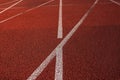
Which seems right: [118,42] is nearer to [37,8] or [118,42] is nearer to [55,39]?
[55,39]

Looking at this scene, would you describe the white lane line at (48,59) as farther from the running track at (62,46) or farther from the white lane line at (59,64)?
the white lane line at (59,64)

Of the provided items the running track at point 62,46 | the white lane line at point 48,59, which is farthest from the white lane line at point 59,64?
the white lane line at point 48,59

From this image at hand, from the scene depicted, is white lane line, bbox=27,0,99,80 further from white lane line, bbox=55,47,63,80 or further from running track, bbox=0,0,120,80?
white lane line, bbox=55,47,63,80

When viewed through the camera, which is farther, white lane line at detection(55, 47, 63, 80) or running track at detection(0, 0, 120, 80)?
running track at detection(0, 0, 120, 80)

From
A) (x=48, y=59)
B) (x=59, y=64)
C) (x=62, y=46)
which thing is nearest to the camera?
(x=59, y=64)

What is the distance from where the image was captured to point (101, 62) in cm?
636

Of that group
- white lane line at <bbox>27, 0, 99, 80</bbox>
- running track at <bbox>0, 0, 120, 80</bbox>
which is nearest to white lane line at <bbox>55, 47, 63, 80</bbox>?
running track at <bbox>0, 0, 120, 80</bbox>

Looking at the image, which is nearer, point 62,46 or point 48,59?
point 48,59

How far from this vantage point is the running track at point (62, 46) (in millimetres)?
5943

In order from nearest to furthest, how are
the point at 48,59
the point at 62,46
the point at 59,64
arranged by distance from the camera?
the point at 59,64
the point at 48,59
the point at 62,46

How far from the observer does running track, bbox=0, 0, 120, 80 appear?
5943 mm

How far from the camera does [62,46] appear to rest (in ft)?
25.5

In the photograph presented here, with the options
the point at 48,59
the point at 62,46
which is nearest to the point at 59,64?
the point at 48,59

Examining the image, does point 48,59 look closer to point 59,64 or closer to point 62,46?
point 59,64
